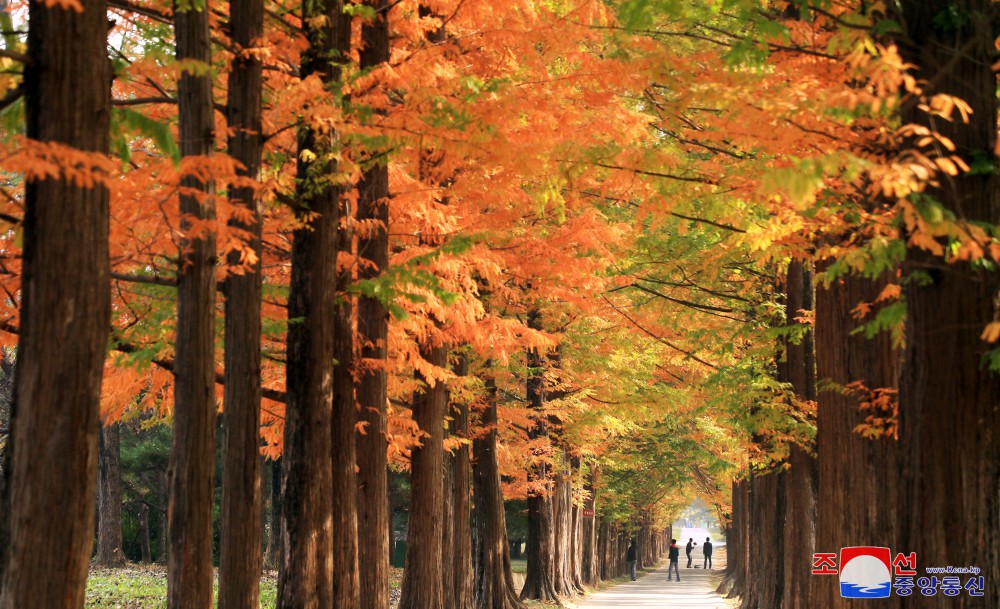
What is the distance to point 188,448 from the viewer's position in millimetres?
8906

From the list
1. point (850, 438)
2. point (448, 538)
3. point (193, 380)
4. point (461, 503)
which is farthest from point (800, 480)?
point (193, 380)

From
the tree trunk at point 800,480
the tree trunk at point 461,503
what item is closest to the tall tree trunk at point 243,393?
the tree trunk at point 461,503

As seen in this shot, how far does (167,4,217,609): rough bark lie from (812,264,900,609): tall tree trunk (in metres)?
7.16

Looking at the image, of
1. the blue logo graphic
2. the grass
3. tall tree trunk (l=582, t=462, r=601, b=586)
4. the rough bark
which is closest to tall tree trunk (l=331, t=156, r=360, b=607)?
the rough bark

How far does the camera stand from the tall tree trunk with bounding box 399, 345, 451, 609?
17.2m

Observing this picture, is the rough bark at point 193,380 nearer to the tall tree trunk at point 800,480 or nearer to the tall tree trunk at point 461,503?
the tall tree trunk at point 461,503

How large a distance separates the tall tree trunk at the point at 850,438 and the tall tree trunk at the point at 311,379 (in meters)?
5.88

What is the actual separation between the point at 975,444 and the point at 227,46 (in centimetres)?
731

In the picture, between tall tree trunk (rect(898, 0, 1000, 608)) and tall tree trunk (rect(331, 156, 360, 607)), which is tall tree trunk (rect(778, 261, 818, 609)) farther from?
tall tree trunk (rect(898, 0, 1000, 608))

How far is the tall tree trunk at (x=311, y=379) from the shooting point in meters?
10.7

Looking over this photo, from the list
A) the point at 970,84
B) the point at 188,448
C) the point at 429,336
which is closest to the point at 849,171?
the point at 970,84

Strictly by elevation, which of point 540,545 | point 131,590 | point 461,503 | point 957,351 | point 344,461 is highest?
point 957,351

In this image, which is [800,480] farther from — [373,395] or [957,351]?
[957,351]

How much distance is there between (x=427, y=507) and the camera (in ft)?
56.6
